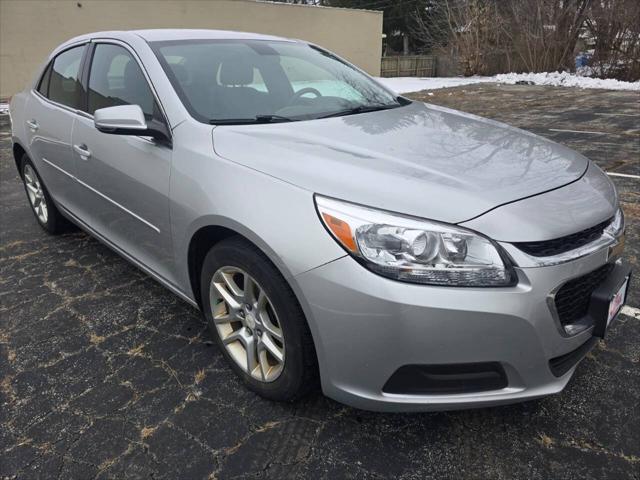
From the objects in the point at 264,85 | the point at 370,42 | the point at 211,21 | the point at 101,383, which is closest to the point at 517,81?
the point at 370,42

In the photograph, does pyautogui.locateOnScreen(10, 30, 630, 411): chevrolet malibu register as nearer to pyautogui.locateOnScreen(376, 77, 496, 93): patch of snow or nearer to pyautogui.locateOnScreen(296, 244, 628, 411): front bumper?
pyautogui.locateOnScreen(296, 244, 628, 411): front bumper

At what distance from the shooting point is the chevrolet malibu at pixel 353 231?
1.60 meters

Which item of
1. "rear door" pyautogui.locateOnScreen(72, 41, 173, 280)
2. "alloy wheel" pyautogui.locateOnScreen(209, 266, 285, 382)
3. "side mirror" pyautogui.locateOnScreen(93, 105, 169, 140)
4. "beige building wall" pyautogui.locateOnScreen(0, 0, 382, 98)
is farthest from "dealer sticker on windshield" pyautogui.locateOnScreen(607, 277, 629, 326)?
"beige building wall" pyautogui.locateOnScreen(0, 0, 382, 98)

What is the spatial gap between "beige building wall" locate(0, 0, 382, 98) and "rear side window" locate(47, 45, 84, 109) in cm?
1143

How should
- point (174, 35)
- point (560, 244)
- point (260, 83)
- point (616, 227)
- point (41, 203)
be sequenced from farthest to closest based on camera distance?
point (41, 203)
point (174, 35)
point (260, 83)
point (616, 227)
point (560, 244)

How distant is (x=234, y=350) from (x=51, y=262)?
6.90 ft

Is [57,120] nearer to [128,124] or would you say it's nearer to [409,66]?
[128,124]

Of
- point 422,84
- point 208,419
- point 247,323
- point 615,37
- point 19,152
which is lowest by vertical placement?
point 208,419

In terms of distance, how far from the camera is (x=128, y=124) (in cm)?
228

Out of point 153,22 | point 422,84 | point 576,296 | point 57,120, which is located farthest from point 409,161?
point 422,84

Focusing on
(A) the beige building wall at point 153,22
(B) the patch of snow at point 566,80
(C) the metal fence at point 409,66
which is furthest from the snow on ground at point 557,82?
(C) the metal fence at point 409,66

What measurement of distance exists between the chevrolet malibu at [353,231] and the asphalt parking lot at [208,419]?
0.70 feet

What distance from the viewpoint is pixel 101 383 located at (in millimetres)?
2316

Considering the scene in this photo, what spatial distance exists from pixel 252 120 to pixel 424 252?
123 centimetres
